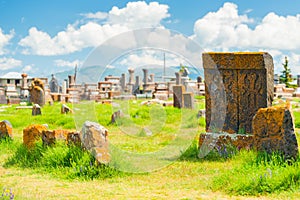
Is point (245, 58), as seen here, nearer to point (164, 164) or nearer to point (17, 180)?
point (164, 164)

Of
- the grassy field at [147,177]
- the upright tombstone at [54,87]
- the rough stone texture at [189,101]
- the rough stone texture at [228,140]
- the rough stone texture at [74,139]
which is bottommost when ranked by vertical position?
the grassy field at [147,177]

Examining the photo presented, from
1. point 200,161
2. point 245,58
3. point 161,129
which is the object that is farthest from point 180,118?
point 200,161

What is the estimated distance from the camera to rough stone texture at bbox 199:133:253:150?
788 centimetres

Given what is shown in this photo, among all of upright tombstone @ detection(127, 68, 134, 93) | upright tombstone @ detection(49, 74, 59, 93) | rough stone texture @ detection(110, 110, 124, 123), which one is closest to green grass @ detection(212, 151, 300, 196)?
rough stone texture @ detection(110, 110, 124, 123)

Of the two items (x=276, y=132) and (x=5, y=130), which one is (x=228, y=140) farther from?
(x=5, y=130)

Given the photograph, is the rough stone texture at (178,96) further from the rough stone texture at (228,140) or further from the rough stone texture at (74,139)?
the rough stone texture at (74,139)

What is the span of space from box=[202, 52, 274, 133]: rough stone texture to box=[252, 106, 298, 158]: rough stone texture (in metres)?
1.96

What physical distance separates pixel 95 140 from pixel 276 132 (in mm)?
2731

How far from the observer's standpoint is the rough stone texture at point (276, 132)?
673 centimetres

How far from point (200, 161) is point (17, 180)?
298 cm

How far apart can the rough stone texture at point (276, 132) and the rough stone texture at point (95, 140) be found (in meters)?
2.35

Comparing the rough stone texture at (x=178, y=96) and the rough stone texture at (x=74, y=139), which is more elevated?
the rough stone texture at (x=178, y=96)

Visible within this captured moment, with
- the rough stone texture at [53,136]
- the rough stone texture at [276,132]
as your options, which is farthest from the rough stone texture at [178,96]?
the rough stone texture at [276,132]

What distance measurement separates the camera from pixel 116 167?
270 inches
